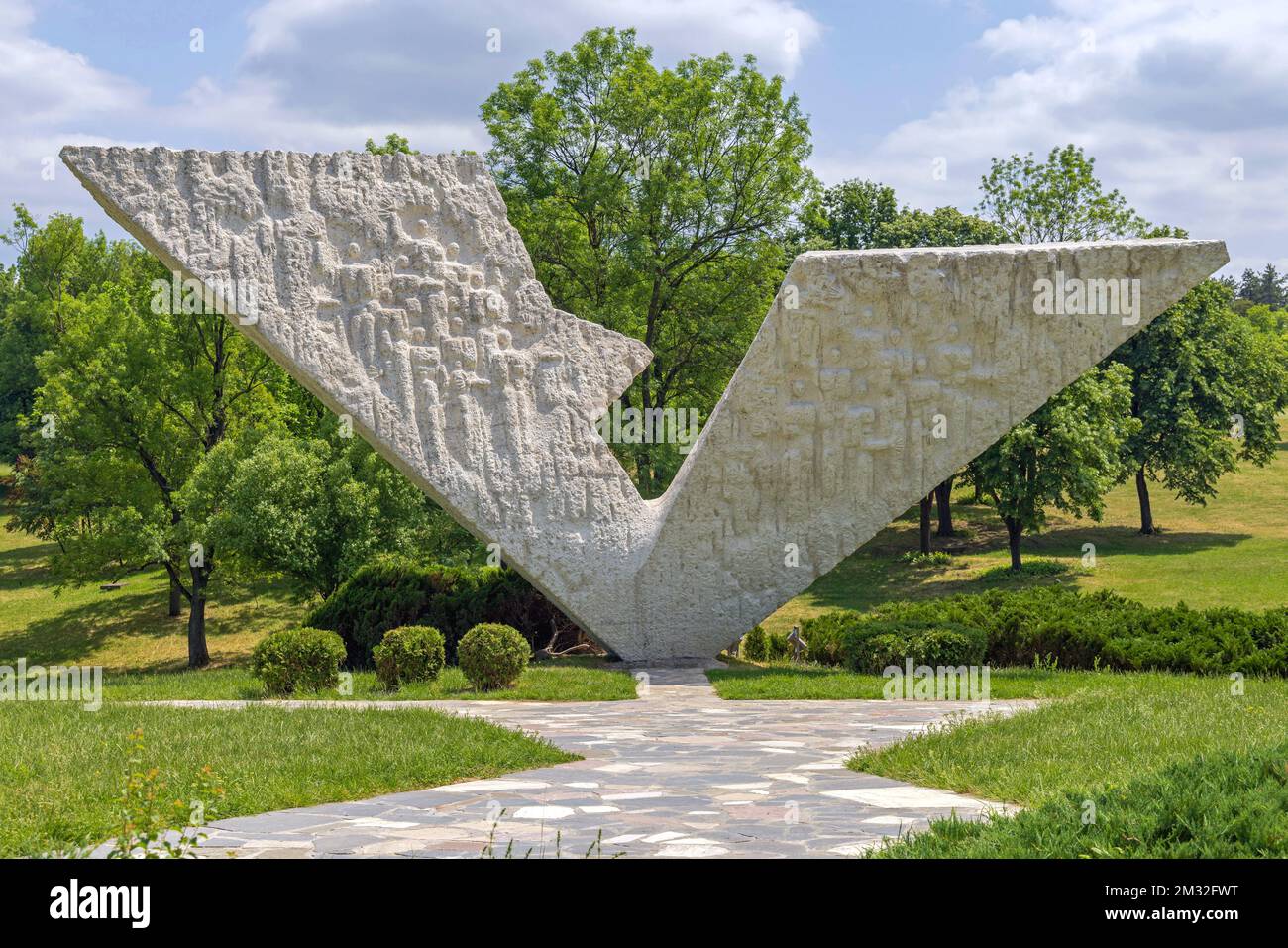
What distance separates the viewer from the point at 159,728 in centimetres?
911

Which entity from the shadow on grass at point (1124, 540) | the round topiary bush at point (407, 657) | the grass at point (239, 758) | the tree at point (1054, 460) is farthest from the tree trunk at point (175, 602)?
the shadow on grass at point (1124, 540)

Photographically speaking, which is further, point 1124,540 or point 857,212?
point 857,212

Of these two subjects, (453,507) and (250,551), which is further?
(250,551)

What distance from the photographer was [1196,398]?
37.4 metres

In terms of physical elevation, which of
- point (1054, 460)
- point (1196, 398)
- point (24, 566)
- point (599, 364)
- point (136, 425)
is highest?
point (1196, 398)

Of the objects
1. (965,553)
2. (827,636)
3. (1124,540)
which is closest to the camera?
(827,636)

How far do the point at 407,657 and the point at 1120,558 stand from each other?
27257mm

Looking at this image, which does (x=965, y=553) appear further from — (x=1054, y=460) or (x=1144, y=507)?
(x=1144, y=507)

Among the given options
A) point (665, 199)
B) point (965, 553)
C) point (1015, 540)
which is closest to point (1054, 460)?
point (1015, 540)

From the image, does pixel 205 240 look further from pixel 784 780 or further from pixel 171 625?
pixel 171 625

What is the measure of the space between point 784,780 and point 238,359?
23.7m

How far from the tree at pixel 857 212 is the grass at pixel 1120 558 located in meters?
9.77

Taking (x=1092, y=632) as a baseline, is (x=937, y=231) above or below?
above
